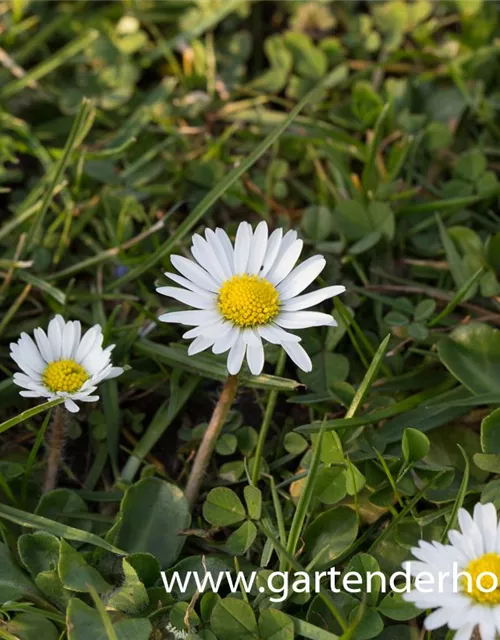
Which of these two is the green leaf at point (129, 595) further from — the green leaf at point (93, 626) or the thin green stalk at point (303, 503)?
the thin green stalk at point (303, 503)

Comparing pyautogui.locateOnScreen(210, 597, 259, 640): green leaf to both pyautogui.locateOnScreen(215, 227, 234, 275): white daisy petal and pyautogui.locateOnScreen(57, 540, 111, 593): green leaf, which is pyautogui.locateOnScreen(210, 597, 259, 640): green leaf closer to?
pyautogui.locateOnScreen(57, 540, 111, 593): green leaf

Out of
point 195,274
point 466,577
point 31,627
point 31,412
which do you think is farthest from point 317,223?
point 31,627

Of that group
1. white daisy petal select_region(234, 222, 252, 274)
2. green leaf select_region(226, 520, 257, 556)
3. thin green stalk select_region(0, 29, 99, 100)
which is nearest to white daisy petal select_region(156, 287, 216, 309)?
white daisy petal select_region(234, 222, 252, 274)

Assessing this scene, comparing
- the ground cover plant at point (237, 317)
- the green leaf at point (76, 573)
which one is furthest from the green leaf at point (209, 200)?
the green leaf at point (76, 573)

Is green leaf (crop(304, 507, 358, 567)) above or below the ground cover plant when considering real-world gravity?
below

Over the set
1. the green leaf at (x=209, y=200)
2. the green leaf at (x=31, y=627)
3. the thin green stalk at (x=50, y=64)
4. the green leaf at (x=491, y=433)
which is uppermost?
the thin green stalk at (x=50, y=64)

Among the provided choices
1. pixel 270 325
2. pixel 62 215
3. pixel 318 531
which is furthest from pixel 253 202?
pixel 318 531

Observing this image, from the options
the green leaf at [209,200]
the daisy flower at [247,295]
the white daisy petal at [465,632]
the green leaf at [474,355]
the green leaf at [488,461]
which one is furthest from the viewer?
the green leaf at [209,200]

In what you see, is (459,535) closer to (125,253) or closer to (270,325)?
(270,325)
